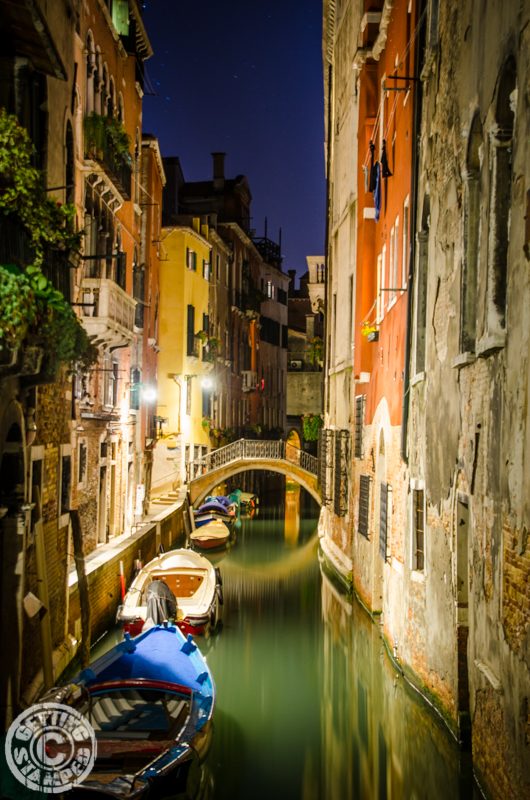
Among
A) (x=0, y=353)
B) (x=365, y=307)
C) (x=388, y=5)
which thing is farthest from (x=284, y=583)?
(x=0, y=353)

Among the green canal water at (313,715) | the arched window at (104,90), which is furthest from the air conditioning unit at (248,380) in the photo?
the arched window at (104,90)

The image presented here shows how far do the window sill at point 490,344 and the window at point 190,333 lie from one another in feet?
78.5

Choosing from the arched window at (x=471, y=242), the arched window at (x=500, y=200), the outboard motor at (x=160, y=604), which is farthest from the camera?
the outboard motor at (x=160, y=604)

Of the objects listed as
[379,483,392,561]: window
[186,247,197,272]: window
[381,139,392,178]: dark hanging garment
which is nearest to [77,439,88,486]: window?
[379,483,392,561]: window

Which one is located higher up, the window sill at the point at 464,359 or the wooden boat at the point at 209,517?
the window sill at the point at 464,359

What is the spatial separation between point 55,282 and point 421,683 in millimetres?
6063

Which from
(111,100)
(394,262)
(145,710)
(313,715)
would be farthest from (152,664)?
(111,100)

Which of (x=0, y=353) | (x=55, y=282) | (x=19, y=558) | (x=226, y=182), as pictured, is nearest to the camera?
Answer: (x=0, y=353)

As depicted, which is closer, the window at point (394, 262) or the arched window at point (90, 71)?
the window at point (394, 262)

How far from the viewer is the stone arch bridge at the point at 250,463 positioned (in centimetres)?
3017

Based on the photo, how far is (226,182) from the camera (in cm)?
4347

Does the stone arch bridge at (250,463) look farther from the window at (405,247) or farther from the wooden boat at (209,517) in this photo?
the window at (405,247)

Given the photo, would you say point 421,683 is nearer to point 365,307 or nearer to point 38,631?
point 38,631

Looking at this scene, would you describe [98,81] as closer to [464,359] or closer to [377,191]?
[377,191]
